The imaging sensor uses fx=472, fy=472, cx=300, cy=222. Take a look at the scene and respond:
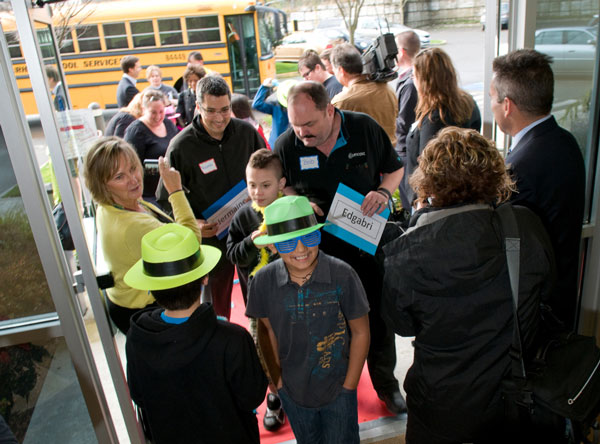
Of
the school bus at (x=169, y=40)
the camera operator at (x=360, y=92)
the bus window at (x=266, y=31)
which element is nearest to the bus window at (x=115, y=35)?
the school bus at (x=169, y=40)

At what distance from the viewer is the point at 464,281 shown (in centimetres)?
168

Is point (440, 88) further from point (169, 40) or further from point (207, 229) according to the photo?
point (169, 40)

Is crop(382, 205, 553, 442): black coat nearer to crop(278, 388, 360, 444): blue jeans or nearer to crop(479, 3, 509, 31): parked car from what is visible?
crop(278, 388, 360, 444): blue jeans

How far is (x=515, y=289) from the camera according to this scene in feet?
5.45

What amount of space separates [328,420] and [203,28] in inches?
440

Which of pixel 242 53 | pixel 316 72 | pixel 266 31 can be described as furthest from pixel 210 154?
pixel 266 31

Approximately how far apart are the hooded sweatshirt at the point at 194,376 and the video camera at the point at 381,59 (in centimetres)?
343

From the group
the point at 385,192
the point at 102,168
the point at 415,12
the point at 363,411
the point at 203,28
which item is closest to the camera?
the point at 102,168

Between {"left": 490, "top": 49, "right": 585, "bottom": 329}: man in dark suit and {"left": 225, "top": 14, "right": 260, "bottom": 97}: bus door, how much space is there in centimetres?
994

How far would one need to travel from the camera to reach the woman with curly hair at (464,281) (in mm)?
1671

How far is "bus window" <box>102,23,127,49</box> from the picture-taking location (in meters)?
11.5

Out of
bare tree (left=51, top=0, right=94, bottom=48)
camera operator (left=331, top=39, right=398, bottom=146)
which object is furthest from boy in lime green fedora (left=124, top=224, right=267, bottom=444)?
bare tree (left=51, top=0, right=94, bottom=48)

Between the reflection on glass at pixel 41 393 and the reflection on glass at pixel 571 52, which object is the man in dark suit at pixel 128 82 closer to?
the reflection on glass at pixel 41 393

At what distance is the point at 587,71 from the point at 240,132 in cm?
218
